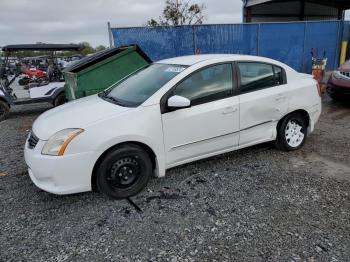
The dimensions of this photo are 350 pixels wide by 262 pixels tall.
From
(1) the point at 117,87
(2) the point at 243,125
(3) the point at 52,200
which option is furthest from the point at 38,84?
(2) the point at 243,125

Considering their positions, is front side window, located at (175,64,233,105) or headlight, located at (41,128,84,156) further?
front side window, located at (175,64,233,105)

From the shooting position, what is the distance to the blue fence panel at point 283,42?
11.4 m

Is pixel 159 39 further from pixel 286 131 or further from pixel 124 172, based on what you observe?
pixel 124 172

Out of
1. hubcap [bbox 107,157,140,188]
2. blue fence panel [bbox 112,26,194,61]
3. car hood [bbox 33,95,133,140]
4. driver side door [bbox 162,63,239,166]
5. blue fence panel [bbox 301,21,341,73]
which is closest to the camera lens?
car hood [bbox 33,95,133,140]

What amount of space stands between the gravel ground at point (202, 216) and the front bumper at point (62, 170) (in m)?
0.29

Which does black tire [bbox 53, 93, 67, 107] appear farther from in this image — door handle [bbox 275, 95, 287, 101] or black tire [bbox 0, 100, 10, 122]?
door handle [bbox 275, 95, 287, 101]

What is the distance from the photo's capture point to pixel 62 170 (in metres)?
3.07

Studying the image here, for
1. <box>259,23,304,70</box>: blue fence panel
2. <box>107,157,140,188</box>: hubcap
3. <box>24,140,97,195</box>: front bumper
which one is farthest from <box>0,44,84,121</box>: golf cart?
<box>259,23,304,70</box>: blue fence panel

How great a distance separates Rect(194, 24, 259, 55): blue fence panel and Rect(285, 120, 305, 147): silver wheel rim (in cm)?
639

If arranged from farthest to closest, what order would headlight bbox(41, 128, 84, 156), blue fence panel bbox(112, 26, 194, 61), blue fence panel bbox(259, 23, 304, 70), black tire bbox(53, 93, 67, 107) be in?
blue fence panel bbox(259, 23, 304, 70) → blue fence panel bbox(112, 26, 194, 61) → black tire bbox(53, 93, 67, 107) → headlight bbox(41, 128, 84, 156)

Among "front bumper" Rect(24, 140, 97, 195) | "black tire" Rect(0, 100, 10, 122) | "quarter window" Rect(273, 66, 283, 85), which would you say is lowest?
"black tire" Rect(0, 100, 10, 122)

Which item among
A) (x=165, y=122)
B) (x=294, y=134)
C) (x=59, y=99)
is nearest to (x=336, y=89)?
(x=294, y=134)

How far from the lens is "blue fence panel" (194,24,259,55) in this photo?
10383mm

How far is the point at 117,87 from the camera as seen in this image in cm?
432
